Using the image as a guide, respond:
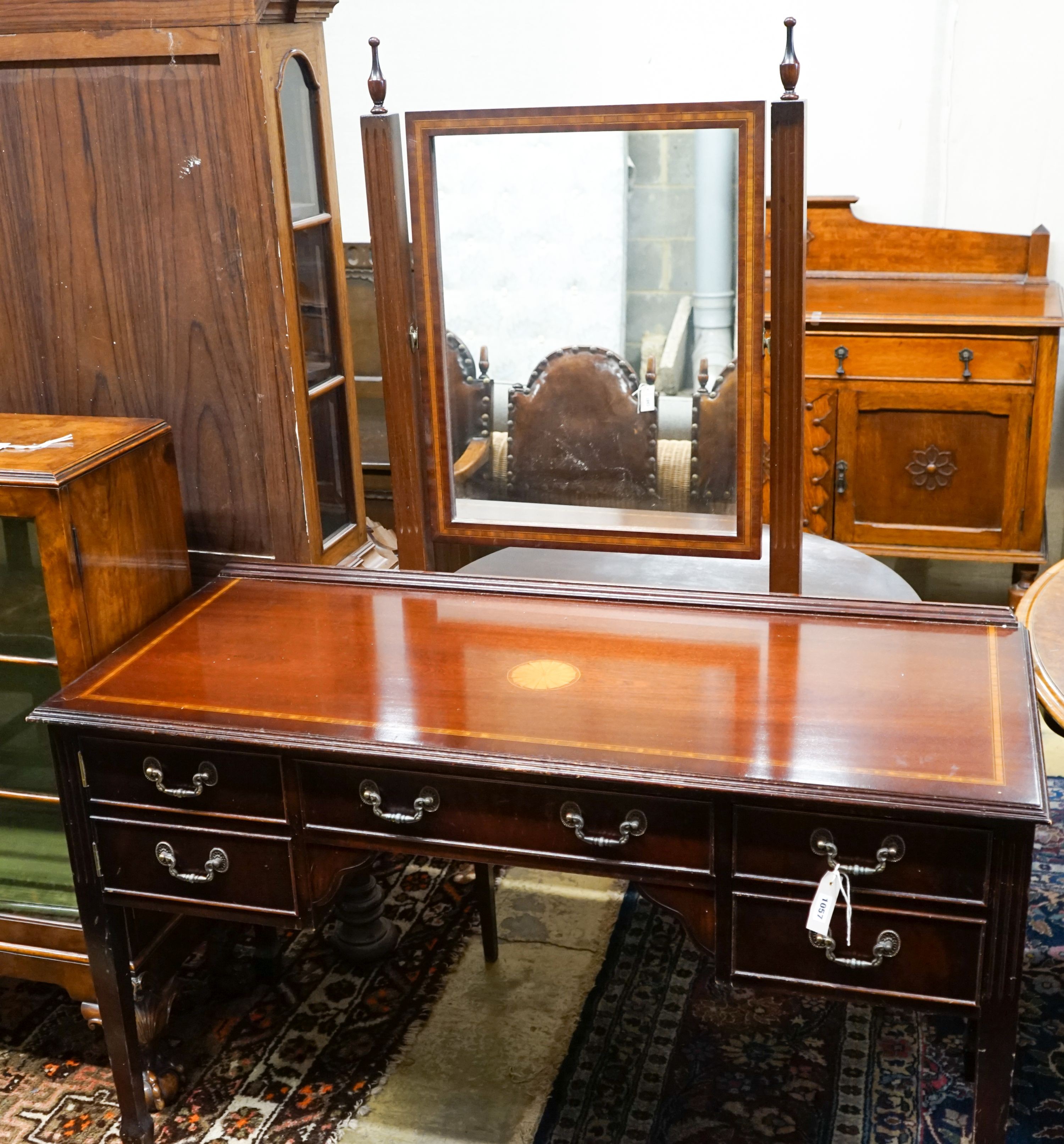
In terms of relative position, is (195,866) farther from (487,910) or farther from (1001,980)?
(1001,980)

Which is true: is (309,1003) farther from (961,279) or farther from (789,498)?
(961,279)

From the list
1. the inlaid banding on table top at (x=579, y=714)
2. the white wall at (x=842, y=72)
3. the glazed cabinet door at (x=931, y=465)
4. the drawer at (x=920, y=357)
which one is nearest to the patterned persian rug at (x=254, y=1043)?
the inlaid banding on table top at (x=579, y=714)

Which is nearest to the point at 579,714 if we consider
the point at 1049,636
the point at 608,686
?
the point at 608,686

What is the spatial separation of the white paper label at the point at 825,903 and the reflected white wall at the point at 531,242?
3.49 feet

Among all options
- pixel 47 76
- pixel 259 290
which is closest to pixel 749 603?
pixel 259 290

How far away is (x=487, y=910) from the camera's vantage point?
109 inches

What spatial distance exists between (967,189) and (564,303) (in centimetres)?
280

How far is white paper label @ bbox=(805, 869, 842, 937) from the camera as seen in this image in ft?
5.79

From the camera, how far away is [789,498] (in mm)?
2334

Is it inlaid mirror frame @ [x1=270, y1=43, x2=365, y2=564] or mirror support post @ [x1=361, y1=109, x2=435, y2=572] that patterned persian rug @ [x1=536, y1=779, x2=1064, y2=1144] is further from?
inlaid mirror frame @ [x1=270, y1=43, x2=365, y2=564]

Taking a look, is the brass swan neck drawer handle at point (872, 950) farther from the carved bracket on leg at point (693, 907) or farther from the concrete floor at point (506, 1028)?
the concrete floor at point (506, 1028)

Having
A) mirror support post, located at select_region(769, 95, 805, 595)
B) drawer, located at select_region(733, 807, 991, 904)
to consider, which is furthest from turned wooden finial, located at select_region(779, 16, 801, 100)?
drawer, located at select_region(733, 807, 991, 904)

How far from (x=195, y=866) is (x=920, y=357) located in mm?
2911

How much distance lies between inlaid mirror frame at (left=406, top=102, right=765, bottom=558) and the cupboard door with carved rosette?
6.31 ft
